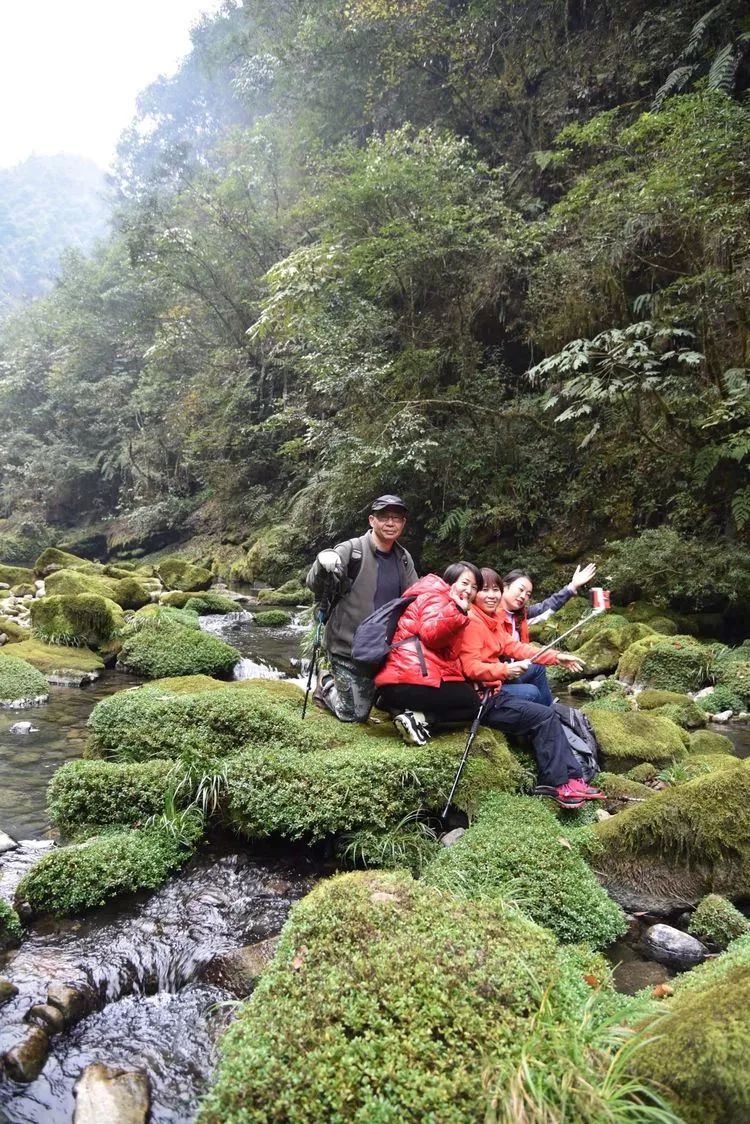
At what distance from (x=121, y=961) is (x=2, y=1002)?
22.4 inches

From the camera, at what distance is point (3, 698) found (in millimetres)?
8500

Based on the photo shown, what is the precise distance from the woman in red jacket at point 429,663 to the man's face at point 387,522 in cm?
54

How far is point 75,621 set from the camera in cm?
1129

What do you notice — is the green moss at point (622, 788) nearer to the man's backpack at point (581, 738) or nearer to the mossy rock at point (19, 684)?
the man's backpack at point (581, 738)

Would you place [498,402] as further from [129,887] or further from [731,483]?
[129,887]

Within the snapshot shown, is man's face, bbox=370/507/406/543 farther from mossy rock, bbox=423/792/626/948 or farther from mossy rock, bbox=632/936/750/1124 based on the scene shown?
mossy rock, bbox=632/936/750/1124

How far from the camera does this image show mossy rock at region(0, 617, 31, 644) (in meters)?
11.5

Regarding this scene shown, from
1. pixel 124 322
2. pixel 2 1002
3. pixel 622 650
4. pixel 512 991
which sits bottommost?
pixel 622 650

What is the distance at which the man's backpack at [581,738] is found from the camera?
5.38m

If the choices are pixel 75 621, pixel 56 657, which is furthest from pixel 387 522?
pixel 75 621

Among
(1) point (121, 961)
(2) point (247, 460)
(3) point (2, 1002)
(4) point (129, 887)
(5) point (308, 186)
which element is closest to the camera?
(3) point (2, 1002)

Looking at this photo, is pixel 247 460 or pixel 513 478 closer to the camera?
pixel 513 478

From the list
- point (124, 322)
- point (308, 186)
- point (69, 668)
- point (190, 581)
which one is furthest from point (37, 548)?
point (69, 668)

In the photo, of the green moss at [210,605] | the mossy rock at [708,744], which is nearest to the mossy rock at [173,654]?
the green moss at [210,605]
